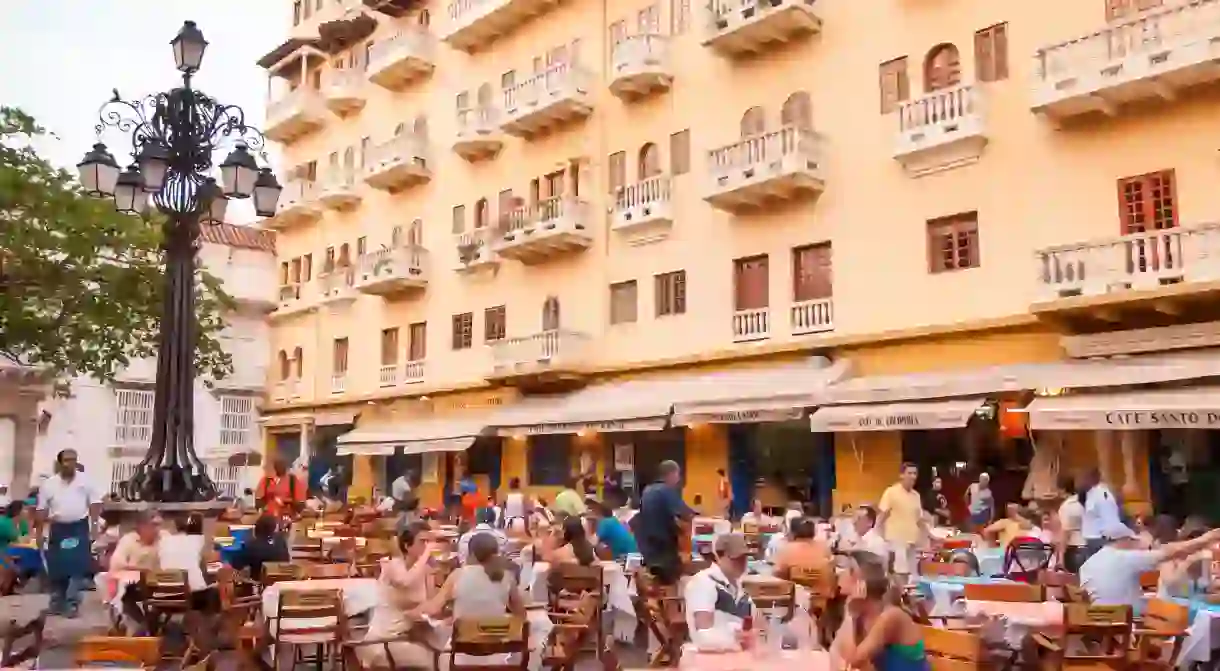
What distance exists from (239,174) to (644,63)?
A: 1320 centimetres

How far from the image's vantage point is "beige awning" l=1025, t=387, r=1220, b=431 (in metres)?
14.6

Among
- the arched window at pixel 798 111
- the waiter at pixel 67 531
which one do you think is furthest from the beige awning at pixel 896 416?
the waiter at pixel 67 531

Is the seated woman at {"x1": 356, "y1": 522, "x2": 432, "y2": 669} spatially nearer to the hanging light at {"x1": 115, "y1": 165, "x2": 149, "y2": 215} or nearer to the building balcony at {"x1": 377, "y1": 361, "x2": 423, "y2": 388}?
the hanging light at {"x1": 115, "y1": 165, "x2": 149, "y2": 215}

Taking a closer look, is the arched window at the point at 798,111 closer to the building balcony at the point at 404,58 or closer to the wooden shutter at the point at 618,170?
the wooden shutter at the point at 618,170

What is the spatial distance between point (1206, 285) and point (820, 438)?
25.3 feet

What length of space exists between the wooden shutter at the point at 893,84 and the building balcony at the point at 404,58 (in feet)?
54.6

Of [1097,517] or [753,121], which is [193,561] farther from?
[753,121]

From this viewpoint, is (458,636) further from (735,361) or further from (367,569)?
(735,361)

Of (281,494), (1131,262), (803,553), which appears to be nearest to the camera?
(803,553)

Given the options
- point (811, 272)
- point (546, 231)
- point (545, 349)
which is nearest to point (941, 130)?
point (811, 272)

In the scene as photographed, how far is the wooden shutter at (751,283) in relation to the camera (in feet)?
75.2

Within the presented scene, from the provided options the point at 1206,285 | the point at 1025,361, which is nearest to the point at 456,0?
the point at 1025,361

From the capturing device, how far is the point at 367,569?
12.8 metres

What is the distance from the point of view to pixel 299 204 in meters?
39.0
